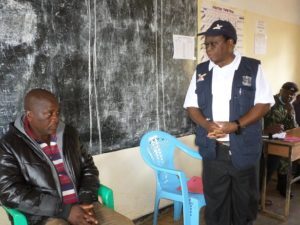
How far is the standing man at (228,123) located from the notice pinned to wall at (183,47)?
87 centimetres

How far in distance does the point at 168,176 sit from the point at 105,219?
3.14 feet

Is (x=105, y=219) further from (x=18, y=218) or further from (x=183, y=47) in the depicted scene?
(x=183, y=47)

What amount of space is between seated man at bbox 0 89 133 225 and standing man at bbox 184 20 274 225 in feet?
2.27

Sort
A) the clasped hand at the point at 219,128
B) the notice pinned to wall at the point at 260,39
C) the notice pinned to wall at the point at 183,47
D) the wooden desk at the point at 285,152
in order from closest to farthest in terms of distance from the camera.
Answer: the clasped hand at the point at 219,128 < the wooden desk at the point at 285,152 < the notice pinned to wall at the point at 183,47 < the notice pinned to wall at the point at 260,39

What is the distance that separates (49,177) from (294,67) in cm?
446

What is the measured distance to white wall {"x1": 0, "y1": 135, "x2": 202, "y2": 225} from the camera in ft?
8.29

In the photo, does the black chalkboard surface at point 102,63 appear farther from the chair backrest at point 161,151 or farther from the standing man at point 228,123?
the standing man at point 228,123

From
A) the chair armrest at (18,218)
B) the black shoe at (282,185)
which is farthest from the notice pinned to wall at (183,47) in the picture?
the chair armrest at (18,218)

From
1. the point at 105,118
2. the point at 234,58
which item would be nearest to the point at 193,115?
the point at 234,58

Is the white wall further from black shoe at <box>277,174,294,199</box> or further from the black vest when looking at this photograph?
black shoe at <box>277,174,294,199</box>

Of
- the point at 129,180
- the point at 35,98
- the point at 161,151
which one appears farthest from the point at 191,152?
the point at 35,98

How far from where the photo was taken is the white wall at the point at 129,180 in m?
2.53

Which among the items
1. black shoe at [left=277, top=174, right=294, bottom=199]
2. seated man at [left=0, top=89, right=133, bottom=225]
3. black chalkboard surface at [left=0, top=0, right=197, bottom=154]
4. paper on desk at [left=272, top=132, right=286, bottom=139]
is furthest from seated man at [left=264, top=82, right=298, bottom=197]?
seated man at [left=0, top=89, right=133, bottom=225]

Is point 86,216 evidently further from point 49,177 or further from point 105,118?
point 105,118
